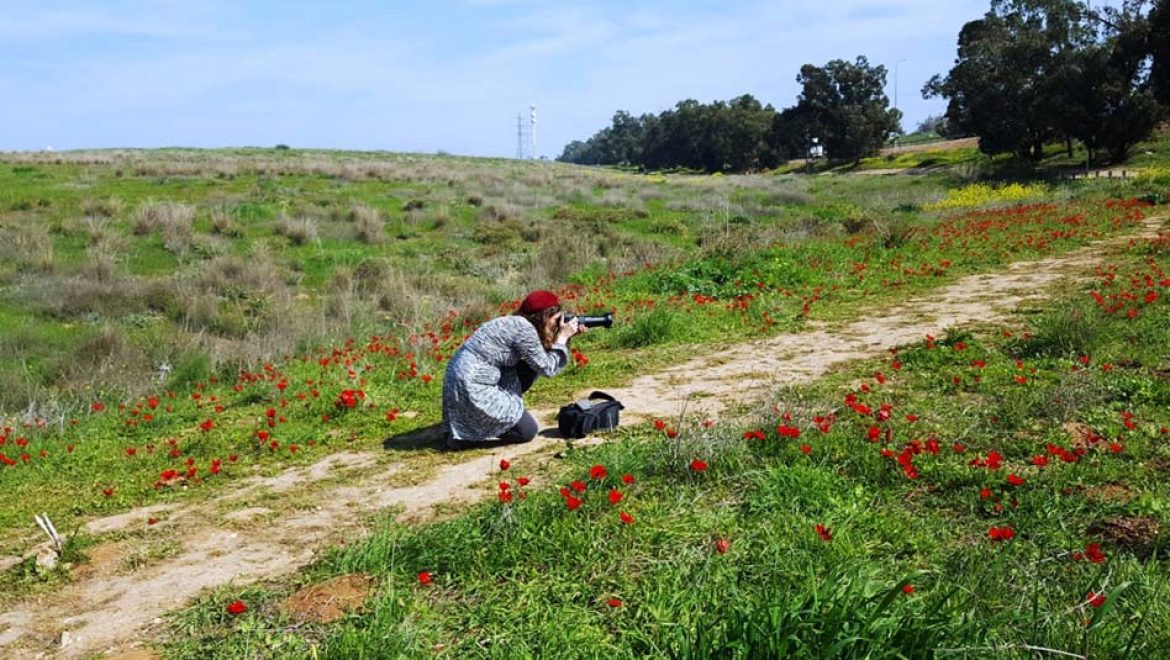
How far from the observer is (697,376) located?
22.8 ft

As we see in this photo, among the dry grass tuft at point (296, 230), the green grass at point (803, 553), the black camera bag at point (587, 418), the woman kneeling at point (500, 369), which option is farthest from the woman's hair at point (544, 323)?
the dry grass tuft at point (296, 230)

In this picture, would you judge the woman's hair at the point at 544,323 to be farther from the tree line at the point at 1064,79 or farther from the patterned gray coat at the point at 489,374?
the tree line at the point at 1064,79

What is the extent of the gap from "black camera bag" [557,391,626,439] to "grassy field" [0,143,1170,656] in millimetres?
496

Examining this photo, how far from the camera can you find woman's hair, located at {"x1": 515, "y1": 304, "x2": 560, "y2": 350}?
5.52 metres

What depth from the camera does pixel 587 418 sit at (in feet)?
17.6

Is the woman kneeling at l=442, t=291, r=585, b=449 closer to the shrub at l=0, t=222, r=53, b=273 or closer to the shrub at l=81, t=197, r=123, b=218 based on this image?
the shrub at l=0, t=222, r=53, b=273

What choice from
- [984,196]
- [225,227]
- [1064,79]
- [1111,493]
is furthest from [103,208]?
[1064,79]

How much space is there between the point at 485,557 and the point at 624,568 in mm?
613

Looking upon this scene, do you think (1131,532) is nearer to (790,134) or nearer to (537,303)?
(537,303)

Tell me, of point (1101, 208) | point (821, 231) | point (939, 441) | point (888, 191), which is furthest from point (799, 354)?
point (888, 191)

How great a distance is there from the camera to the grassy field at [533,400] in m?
2.89

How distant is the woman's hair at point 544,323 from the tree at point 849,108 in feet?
177

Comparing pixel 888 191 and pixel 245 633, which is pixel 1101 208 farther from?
pixel 245 633

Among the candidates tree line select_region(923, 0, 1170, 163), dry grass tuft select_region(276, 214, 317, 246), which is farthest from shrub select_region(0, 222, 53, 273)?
tree line select_region(923, 0, 1170, 163)
